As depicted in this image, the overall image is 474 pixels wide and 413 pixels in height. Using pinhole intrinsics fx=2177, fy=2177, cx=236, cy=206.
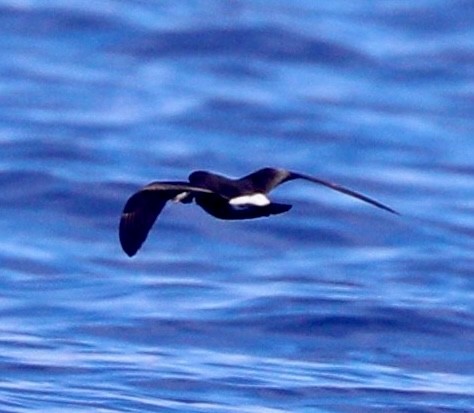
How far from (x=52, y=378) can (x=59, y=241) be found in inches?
185

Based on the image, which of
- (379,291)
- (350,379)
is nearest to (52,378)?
(350,379)

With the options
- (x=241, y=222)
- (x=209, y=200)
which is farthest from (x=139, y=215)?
(x=241, y=222)

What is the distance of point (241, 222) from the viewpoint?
1666 centimetres

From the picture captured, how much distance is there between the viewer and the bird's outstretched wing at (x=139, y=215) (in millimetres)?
8094

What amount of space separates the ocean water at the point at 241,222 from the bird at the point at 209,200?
2.28 meters

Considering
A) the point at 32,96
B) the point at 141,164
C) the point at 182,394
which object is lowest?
the point at 182,394

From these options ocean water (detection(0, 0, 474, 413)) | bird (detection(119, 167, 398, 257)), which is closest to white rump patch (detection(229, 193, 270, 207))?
bird (detection(119, 167, 398, 257))

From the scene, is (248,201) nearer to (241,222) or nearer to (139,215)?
(139,215)

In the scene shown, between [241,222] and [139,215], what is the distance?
8385mm

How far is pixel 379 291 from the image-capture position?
14359 millimetres

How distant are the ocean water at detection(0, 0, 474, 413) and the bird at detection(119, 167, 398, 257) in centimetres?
228

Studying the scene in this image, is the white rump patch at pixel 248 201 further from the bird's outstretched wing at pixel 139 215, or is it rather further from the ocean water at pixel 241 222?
the ocean water at pixel 241 222

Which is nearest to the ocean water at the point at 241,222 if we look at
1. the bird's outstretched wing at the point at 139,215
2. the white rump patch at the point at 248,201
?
the bird's outstretched wing at the point at 139,215

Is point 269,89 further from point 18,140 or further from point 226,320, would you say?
point 226,320
